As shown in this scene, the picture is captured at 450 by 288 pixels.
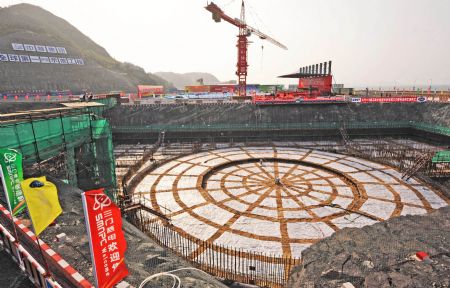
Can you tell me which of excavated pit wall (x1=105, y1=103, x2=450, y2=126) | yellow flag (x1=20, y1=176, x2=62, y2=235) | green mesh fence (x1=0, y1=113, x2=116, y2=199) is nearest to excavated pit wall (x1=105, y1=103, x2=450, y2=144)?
excavated pit wall (x1=105, y1=103, x2=450, y2=126)

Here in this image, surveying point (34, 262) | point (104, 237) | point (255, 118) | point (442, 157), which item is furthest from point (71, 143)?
point (442, 157)

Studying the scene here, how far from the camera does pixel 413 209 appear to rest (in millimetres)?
21312

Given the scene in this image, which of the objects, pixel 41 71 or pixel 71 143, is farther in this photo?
pixel 41 71

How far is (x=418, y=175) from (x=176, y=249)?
1070 inches

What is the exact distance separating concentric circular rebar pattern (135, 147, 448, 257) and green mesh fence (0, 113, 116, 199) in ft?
15.2

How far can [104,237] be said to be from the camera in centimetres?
667

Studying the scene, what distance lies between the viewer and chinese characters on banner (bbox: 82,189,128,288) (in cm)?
633

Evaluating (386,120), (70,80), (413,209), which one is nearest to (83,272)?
(413,209)

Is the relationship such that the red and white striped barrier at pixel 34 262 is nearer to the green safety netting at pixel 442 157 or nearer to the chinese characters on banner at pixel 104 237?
the chinese characters on banner at pixel 104 237

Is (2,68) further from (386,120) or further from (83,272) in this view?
(386,120)

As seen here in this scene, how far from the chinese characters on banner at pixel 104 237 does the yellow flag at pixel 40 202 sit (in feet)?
4.46

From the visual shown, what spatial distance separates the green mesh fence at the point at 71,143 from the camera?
13641 millimetres

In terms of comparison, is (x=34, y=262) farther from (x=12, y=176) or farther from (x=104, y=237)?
(x=104, y=237)

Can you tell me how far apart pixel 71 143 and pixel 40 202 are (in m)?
12.7
